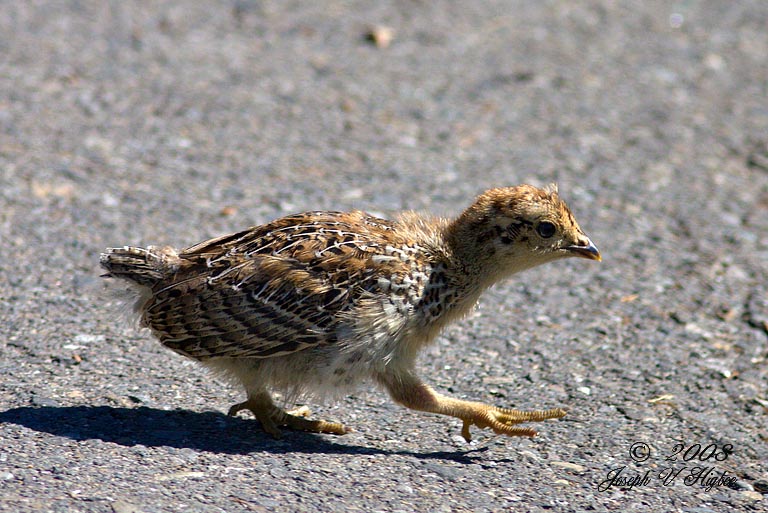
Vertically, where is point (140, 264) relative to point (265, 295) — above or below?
above

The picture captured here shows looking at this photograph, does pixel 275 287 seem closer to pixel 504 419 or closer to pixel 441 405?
pixel 441 405

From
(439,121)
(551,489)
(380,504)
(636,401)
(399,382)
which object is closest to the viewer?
(380,504)

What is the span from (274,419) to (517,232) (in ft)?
4.75

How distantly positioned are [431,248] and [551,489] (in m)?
1.26

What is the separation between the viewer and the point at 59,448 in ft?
14.6

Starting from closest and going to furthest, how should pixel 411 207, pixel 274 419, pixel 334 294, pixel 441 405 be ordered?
pixel 334 294, pixel 441 405, pixel 274 419, pixel 411 207

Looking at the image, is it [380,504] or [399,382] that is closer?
[380,504]

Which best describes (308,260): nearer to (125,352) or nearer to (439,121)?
(125,352)

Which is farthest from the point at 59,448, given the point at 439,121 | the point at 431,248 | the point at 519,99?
the point at 519,99

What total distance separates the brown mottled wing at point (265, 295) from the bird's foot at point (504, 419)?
0.77 m

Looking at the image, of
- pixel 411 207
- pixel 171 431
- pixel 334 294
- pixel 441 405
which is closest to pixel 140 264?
pixel 171 431

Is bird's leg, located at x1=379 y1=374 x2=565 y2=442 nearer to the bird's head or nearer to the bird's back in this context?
the bird's back

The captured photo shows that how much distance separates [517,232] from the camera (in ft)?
16.5

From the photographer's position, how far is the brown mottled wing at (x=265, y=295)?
15.4 ft
